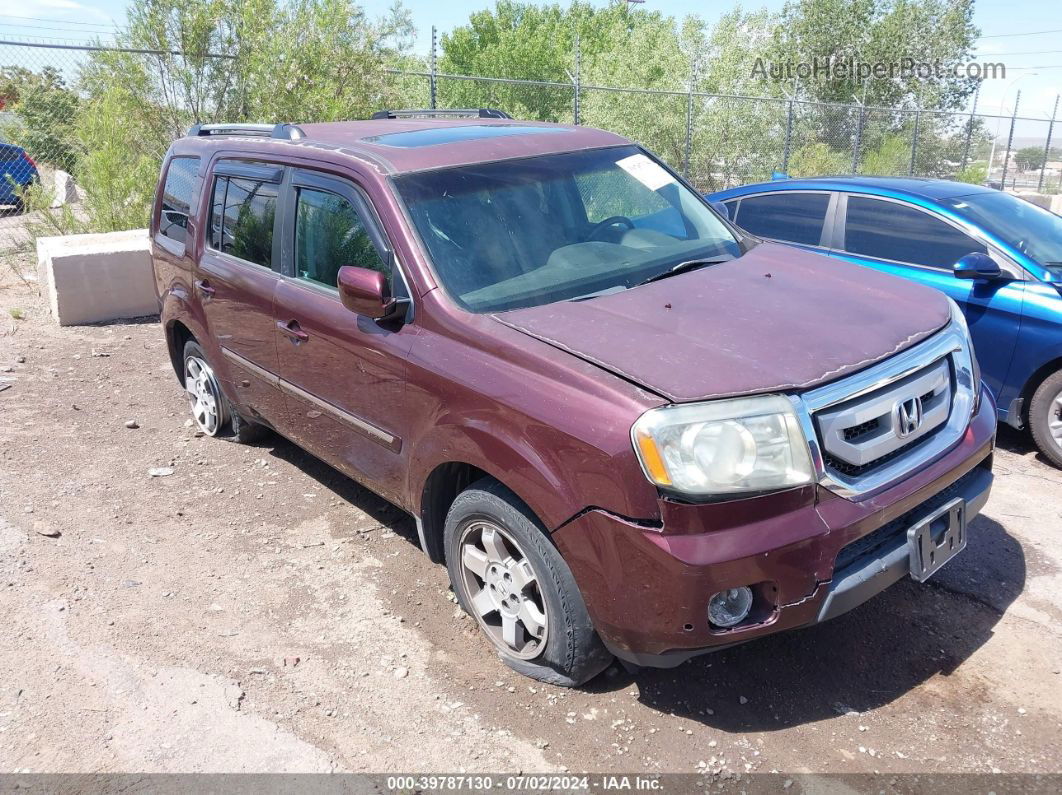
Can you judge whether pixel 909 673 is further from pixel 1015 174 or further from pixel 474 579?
pixel 1015 174

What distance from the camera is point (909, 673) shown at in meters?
3.16

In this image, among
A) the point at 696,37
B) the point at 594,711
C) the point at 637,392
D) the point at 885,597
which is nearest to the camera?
the point at 637,392

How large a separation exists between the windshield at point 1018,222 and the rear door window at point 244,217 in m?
4.15

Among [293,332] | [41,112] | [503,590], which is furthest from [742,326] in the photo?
[41,112]

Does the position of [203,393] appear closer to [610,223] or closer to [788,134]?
[610,223]

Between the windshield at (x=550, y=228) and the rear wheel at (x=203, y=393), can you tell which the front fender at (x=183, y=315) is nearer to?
the rear wheel at (x=203, y=393)

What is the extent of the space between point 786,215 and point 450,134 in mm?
3055

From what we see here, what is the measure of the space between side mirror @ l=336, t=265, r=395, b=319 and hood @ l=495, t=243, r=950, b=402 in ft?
1.57

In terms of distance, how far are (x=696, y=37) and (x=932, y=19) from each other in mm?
15066

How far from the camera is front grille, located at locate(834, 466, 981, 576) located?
267cm

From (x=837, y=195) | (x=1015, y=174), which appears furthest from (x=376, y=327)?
(x=1015, y=174)

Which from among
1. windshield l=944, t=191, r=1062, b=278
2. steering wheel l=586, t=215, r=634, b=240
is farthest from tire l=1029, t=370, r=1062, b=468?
steering wheel l=586, t=215, r=634, b=240

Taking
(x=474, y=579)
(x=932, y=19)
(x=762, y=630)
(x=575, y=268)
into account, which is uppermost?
(x=932, y=19)

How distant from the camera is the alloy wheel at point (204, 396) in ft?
17.6
